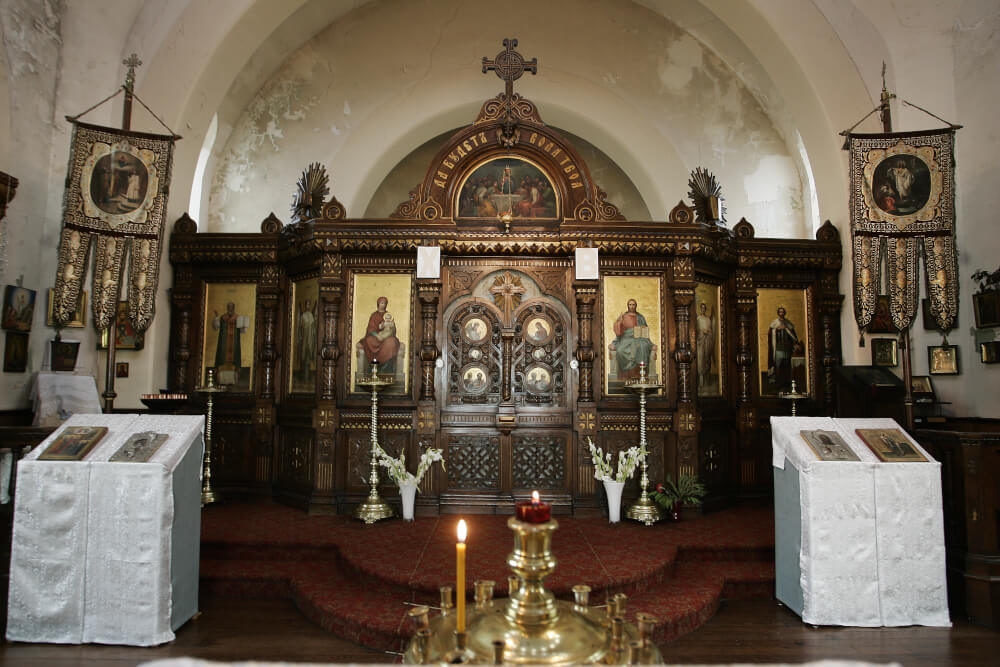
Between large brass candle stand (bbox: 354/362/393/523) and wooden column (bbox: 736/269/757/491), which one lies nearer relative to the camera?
large brass candle stand (bbox: 354/362/393/523)

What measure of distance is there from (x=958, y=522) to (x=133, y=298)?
27.5 feet

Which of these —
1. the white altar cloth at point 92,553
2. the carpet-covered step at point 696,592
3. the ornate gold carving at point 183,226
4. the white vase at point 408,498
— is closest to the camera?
the white altar cloth at point 92,553

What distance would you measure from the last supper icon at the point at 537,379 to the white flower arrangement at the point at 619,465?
991mm

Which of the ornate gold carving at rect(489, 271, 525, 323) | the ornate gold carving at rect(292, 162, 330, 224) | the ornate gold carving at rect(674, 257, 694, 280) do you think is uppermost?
the ornate gold carving at rect(292, 162, 330, 224)

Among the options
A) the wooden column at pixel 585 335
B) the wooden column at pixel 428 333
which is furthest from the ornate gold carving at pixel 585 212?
the wooden column at pixel 428 333

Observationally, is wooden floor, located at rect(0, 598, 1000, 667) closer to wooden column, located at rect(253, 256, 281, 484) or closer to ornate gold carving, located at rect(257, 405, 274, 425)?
wooden column, located at rect(253, 256, 281, 484)

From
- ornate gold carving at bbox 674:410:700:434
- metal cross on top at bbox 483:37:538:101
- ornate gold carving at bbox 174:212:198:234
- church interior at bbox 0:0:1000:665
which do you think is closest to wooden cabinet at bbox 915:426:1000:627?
church interior at bbox 0:0:1000:665

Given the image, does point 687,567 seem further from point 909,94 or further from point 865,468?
point 909,94

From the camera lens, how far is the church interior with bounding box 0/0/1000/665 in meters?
4.99

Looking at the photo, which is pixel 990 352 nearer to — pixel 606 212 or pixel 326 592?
pixel 606 212

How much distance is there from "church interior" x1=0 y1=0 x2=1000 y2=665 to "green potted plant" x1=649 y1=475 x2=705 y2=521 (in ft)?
A: 0.21

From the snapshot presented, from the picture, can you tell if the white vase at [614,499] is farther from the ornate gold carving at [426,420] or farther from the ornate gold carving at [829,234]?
the ornate gold carving at [829,234]

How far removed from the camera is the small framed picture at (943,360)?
7332mm

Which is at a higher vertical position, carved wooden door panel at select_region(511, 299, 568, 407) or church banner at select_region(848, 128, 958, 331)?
church banner at select_region(848, 128, 958, 331)
